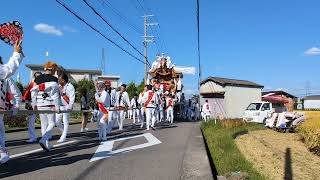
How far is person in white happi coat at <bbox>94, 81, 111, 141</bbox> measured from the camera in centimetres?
1331

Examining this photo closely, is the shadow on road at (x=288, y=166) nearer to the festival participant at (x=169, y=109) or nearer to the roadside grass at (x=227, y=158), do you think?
the roadside grass at (x=227, y=158)

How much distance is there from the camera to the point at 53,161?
354 inches

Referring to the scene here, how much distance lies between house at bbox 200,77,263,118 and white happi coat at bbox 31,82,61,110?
105 ft

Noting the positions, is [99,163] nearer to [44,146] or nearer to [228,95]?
[44,146]

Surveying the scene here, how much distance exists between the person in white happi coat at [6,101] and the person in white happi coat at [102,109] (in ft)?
15.3

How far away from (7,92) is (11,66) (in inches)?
42.2

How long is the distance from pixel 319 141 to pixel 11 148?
33.1ft

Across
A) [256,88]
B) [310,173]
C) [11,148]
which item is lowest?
[310,173]

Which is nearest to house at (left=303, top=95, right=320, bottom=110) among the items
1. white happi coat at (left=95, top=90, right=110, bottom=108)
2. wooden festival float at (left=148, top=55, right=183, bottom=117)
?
wooden festival float at (left=148, top=55, right=183, bottom=117)

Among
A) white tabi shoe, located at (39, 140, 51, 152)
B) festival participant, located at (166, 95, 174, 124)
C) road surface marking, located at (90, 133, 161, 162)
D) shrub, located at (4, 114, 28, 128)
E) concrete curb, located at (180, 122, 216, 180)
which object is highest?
festival participant, located at (166, 95, 174, 124)

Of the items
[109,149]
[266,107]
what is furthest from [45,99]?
[266,107]

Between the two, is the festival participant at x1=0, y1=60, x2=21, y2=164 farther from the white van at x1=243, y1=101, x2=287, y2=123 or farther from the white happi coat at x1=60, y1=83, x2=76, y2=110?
the white van at x1=243, y1=101, x2=287, y2=123

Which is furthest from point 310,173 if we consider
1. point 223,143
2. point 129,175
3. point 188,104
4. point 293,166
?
point 188,104

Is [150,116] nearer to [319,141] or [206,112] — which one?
[319,141]
